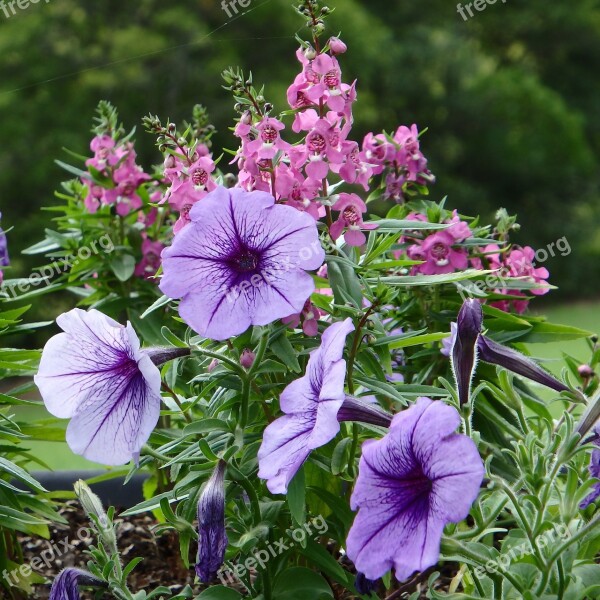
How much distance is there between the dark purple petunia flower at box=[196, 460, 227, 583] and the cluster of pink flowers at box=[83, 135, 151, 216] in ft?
2.82

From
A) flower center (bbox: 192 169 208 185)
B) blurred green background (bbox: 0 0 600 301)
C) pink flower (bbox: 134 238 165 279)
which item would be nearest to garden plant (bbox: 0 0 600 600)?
flower center (bbox: 192 169 208 185)

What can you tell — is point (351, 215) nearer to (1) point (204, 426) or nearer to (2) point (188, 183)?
(2) point (188, 183)

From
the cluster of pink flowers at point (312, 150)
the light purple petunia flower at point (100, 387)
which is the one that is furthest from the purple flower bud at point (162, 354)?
the cluster of pink flowers at point (312, 150)

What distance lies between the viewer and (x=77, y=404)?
3.09ft

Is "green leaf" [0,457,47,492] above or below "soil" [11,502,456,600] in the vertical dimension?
above

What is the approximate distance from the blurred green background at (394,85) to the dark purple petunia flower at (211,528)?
5743mm

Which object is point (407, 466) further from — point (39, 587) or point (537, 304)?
point (537, 304)

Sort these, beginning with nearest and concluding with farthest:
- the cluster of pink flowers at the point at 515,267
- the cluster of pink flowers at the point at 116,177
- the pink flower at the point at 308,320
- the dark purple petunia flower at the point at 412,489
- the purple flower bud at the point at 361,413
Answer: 1. the dark purple petunia flower at the point at 412,489
2. the purple flower bud at the point at 361,413
3. the pink flower at the point at 308,320
4. the cluster of pink flowers at the point at 515,267
5. the cluster of pink flowers at the point at 116,177

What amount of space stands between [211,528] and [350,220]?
0.40 metres

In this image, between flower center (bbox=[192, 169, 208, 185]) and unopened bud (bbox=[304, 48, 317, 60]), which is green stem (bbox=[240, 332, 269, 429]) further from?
unopened bud (bbox=[304, 48, 317, 60])

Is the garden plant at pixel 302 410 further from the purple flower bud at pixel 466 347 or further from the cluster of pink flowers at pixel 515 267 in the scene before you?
the cluster of pink flowers at pixel 515 267

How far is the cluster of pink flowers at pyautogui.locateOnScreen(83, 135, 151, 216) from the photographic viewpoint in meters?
1.62

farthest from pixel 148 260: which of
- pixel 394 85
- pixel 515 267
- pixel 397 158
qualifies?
pixel 394 85

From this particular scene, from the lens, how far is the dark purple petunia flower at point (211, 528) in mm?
850
